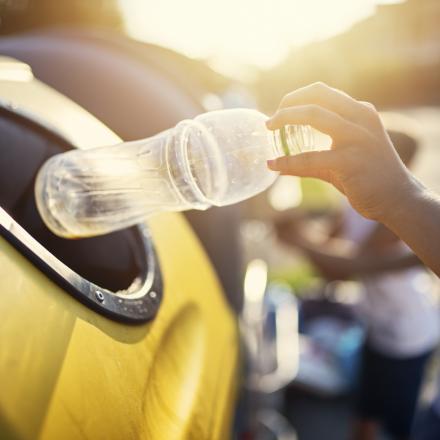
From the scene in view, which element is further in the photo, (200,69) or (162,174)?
(200,69)

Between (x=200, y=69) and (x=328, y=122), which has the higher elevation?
(x=200, y=69)

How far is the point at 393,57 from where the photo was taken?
45.2 ft

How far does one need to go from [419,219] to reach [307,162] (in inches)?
7.6

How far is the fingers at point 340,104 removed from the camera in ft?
3.07

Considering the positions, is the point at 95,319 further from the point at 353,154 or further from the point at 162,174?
the point at 353,154

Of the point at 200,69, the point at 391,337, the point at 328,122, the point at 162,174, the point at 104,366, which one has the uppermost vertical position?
the point at 200,69

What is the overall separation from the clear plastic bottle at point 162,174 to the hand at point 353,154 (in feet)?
0.26

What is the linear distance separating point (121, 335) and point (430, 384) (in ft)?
9.38

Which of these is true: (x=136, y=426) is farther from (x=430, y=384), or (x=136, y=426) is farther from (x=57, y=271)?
(x=430, y=384)

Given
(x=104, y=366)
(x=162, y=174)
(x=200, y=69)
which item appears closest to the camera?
(x=104, y=366)

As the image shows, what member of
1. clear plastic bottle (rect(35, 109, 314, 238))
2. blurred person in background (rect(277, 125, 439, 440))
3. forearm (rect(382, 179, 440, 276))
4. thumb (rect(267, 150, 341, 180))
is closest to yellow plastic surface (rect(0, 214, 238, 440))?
clear plastic bottle (rect(35, 109, 314, 238))

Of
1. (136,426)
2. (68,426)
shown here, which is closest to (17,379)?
(68,426)

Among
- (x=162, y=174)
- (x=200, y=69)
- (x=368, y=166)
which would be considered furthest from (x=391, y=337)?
(x=368, y=166)

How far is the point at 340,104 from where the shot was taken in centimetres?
94
